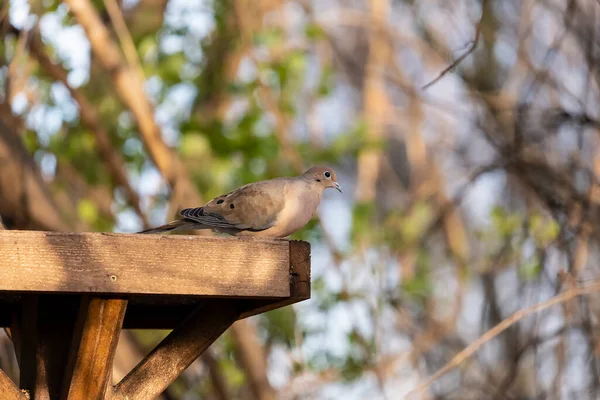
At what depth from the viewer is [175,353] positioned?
248 cm

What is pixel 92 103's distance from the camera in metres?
6.76

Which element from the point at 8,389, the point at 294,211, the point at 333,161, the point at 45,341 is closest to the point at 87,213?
the point at 333,161

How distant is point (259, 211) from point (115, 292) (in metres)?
0.84

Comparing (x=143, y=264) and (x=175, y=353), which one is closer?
(x=143, y=264)

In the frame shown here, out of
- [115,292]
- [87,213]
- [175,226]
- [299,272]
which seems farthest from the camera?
[87,213]

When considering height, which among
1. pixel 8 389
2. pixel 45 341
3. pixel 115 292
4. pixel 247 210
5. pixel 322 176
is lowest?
pixel 8 389

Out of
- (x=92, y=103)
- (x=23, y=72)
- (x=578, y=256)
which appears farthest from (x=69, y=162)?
(x=578, y=256)

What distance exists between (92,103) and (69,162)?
467mm

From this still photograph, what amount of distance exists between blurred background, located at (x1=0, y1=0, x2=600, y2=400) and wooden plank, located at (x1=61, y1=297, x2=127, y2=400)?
221 cm

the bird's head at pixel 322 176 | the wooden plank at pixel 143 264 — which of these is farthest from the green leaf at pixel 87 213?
the wooden plank at pixel 143 264

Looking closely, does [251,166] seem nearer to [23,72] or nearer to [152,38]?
[152,38]

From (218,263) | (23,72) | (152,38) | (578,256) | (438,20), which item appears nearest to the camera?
(218,263)

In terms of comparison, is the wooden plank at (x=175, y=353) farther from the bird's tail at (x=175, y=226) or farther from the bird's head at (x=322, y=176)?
the bird's head at (x=322, y=176)

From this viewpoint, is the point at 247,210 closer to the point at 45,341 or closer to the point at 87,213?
the point at 45,341
